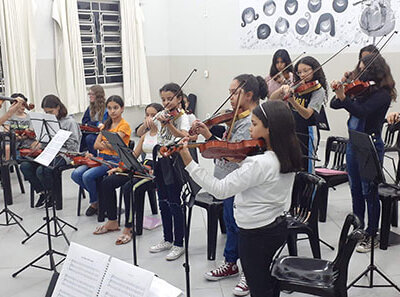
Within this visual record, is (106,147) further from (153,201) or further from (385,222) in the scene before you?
(385,222)

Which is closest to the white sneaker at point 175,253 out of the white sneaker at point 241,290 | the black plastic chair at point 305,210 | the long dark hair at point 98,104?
the white sneaker at point 241,290

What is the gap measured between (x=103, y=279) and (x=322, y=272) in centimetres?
113

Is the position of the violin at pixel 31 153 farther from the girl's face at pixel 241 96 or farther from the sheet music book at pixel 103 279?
the sheet music book at pixel 103 279

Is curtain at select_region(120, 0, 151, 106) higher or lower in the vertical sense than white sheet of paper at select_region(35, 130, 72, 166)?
higher

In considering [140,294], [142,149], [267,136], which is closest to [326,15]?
[142,149]

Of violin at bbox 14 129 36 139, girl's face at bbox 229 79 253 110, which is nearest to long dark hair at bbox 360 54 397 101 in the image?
girl's face at bbox 229 79 253 110

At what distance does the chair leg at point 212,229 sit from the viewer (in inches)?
130

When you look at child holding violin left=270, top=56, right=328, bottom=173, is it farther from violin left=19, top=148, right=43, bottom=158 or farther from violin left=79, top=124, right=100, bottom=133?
violin left=19, top=148, right=43, bottom=158

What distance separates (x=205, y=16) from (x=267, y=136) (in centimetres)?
598

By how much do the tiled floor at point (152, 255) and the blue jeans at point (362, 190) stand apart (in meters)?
0.27

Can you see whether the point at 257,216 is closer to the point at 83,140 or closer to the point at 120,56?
the point at 83,140

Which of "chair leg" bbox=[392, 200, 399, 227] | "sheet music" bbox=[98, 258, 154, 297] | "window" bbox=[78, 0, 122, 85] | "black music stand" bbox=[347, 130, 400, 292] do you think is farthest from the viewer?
"window" bbox=[78, 0, 122, 85]

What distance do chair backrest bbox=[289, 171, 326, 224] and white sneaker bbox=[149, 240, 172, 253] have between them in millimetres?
1012

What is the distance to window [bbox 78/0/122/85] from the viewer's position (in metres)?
7.46
